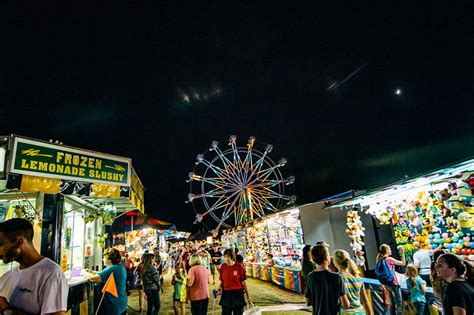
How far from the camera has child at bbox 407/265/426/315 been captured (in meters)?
4.84

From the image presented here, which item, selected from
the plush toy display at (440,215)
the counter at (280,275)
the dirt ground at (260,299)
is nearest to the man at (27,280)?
the plush toy display at (440,215)

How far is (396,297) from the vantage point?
5422 millimetres

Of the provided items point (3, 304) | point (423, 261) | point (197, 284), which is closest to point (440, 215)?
point (423, 261)

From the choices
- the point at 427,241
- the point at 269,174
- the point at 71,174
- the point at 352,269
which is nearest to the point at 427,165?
the point at 269,174

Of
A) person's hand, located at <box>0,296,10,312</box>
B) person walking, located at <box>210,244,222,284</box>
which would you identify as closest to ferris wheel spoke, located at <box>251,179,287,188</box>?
person walking, located at <box>210,244,222,284</box>

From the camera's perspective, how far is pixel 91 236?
8469mm

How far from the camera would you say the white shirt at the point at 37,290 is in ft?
6.11

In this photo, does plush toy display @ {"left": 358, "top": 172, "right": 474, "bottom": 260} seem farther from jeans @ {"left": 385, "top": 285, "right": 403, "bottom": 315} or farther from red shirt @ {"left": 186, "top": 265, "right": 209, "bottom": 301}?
red shirt @ {"left": 186, "top": 265, "right": 209, "bottom": 301}

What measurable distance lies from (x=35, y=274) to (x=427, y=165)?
33.1 m

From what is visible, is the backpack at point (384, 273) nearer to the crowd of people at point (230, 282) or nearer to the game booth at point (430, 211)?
the crowd of people at point (230, 282)

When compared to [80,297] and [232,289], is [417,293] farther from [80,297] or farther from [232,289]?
[80,297]

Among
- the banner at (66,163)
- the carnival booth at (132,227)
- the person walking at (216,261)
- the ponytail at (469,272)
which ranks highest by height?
the banner at (66,163)

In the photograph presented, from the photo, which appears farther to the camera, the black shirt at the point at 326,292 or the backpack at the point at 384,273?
the backpack at the point at 384,273

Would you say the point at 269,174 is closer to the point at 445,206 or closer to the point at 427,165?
the point at 445,206
